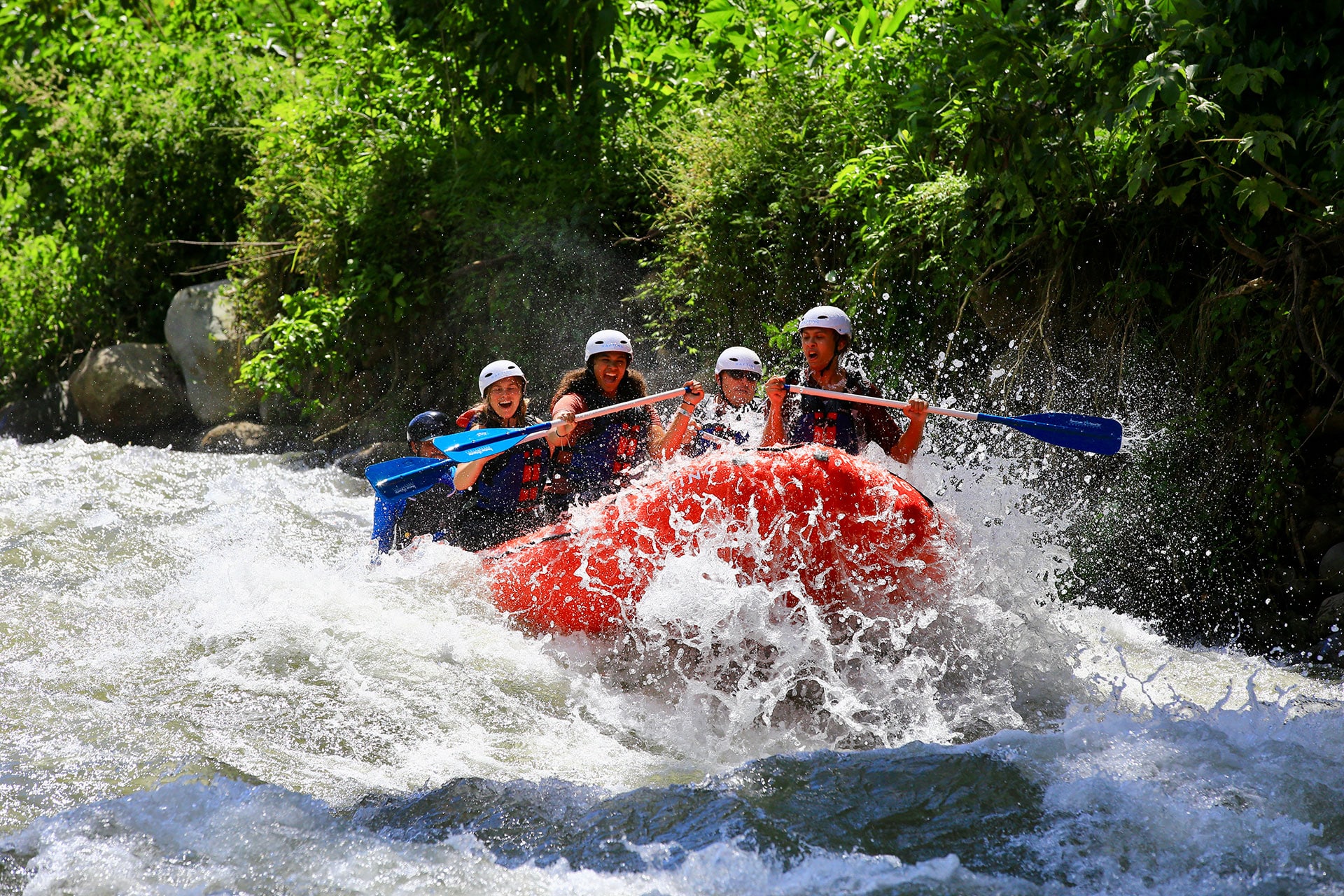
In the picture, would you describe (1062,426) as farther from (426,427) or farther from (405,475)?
(426,427)

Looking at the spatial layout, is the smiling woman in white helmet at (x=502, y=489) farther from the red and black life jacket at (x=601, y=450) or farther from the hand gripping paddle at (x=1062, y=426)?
the hand gripping paddle at (x=1062, y=426)

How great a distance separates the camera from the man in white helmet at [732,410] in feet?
15.3

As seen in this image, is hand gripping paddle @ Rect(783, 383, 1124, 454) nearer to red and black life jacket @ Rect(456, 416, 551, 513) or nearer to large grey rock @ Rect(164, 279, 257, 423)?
red and black life jacket @ Rect(456, 416, 551, 513)

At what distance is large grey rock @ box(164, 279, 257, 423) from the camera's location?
9812mm

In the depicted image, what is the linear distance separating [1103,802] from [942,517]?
137cm

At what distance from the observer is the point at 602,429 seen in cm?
523

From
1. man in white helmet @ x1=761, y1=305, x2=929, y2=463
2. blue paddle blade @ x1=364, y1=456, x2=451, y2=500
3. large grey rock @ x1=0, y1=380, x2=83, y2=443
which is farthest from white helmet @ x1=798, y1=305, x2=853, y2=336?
large grey rock @ x1=0, y1=380, x2=83, y2=443

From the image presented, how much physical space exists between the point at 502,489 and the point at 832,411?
1.71 m

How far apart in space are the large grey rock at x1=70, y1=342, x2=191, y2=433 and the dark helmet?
577 cm

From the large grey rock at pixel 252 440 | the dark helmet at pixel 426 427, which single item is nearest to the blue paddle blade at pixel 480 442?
the dark helmet at pixel 426 427

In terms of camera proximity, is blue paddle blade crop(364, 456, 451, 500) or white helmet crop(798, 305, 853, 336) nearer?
white helmet crop(798, 305, 853, 336)

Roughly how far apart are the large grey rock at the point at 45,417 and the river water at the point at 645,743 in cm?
605

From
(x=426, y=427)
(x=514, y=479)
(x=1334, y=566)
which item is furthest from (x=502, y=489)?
(x=1334, y=566)

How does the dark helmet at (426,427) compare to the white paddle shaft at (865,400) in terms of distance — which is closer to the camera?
the white paddle shaft at (865,400)
